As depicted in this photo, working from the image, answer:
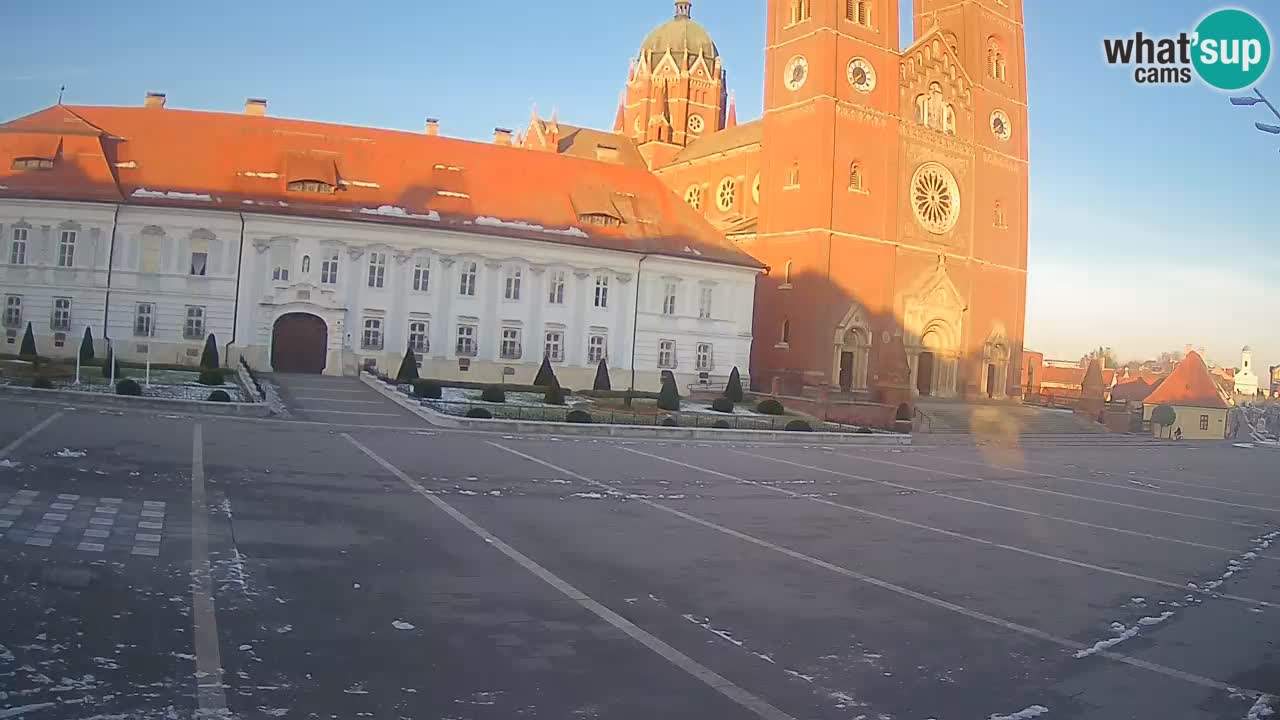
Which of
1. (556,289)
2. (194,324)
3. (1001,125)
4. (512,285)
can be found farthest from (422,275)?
(1001,125)

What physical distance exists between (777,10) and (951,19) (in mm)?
11722

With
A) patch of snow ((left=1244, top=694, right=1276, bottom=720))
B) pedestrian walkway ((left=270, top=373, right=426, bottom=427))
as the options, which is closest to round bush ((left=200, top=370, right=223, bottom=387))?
pedestrian walkway ((left=270, top=373, right=426, bottom=427))

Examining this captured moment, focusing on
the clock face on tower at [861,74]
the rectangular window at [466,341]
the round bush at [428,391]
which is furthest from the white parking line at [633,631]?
the clock face on tower at [861,74]

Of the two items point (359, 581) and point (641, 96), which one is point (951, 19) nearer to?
point (641, 96)

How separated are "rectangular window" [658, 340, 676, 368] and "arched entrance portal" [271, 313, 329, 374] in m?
14.8

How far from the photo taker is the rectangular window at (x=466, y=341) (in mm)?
42312

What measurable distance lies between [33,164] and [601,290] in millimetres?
24059

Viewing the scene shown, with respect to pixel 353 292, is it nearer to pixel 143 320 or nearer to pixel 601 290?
pixel 143 320

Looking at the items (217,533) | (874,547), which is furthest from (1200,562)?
(217,533)

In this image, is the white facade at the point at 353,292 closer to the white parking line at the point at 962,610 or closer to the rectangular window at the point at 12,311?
the rectangular window at the point at 12,311

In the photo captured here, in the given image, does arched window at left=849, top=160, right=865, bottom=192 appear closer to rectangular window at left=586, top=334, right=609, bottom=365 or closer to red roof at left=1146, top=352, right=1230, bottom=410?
rectangular window at left=586, top=334, right=609, bottom=365

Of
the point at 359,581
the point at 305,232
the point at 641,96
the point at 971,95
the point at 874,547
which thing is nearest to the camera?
the point at 359,581

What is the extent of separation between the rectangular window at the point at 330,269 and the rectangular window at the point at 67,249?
963 cm

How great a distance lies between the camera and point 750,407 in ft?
133
